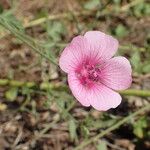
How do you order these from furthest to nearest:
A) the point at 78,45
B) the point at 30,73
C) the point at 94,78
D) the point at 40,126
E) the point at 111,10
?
the point at 111,10 < the point at 30,73 < the point at 40,126 < the point at 94,78 < the point at 78,45

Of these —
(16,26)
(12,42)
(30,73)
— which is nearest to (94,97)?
(16,26)

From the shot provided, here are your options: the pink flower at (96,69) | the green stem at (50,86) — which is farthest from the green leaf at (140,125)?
the pink flower at (96,69)

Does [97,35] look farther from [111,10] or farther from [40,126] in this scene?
[111,10]

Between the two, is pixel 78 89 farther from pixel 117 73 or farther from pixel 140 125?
pixel 140 125

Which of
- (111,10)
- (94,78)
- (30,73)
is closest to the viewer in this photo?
(94,78)

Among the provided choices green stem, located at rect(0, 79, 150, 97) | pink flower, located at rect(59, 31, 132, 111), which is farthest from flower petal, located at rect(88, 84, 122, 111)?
green stem, located at rect(0, 79, 150, 97)
